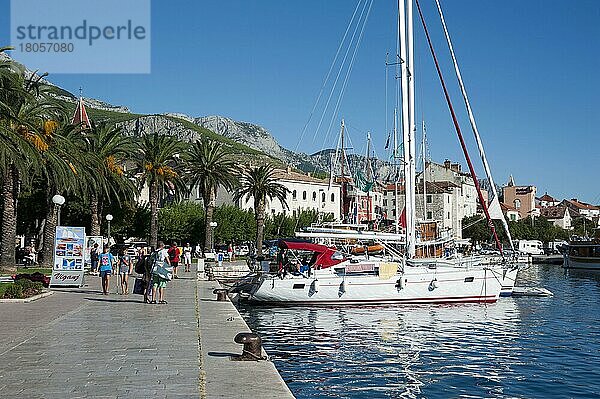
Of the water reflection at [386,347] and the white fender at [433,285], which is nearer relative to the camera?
the water reflection at [386,347]

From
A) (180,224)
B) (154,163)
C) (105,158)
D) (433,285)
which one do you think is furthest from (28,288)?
(180,224)

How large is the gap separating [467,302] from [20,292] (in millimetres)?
21210

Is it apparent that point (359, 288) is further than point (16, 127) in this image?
No

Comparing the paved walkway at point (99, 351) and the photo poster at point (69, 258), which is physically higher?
the photo poster at point (69, 258)

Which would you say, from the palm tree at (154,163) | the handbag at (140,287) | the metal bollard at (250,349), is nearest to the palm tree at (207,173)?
the palm tree at (154,163)

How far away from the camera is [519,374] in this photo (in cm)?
1911

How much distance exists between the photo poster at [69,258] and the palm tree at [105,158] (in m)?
21.3

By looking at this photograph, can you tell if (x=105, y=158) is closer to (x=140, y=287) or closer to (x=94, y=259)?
(x=94, y=259)

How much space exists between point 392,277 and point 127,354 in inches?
868

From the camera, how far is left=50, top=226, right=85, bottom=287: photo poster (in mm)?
34594

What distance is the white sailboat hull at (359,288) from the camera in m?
35.4

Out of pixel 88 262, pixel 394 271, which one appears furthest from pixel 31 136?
pixel 394 271

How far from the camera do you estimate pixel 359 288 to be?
35562 millimetres

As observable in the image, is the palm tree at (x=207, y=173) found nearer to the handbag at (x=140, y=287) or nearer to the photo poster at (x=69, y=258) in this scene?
the photo poster at (x=69, y=258)
